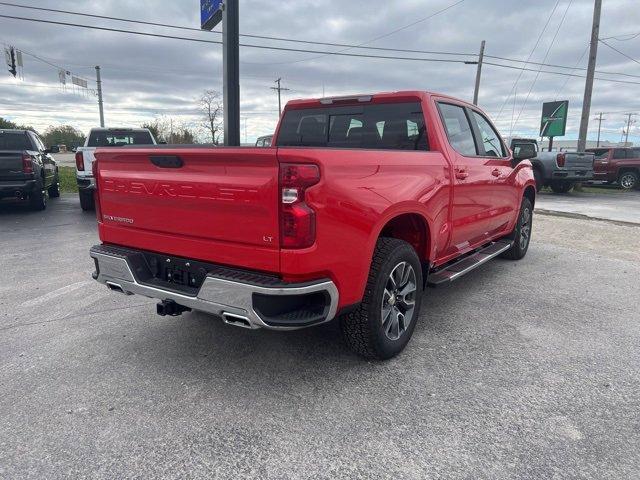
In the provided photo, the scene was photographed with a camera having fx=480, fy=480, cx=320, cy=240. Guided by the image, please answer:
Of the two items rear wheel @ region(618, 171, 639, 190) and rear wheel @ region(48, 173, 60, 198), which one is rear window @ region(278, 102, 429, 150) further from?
rear wheel @ region(618, 171, 639, 190)

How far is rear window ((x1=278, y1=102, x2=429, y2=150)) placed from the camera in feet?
13.5

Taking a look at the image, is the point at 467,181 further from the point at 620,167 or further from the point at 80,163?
the point at 620,167

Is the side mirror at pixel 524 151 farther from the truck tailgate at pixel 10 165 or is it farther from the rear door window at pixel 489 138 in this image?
the truck tailgate at pixel 10 165

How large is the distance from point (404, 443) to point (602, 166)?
21655 millimetres

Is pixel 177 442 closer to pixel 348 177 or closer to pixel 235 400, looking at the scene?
pixel 235 400

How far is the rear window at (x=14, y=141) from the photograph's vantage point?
434 inches

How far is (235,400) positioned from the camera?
9.42 ft

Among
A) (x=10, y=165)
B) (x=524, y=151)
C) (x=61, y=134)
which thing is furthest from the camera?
(x=61, y=134)

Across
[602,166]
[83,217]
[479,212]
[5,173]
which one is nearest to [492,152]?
[479,212]

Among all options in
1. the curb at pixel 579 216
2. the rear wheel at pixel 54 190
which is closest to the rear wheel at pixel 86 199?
the rear wheel at pixel 54 190

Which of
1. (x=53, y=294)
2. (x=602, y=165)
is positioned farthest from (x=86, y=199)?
(x=602, y=165)

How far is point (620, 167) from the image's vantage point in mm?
20031

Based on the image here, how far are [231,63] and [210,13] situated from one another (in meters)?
1.79

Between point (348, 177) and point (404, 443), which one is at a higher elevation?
point (348, 177)
